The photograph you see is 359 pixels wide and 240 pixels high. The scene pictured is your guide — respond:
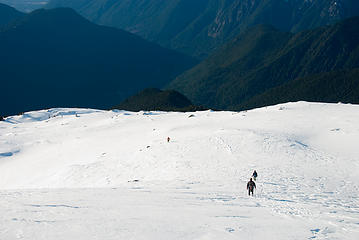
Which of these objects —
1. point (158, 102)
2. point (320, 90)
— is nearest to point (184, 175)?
point (158, 102)

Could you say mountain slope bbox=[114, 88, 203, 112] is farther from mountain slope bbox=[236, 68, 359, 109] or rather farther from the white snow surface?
the white snow surface

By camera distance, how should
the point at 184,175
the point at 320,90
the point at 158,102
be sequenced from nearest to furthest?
1. the point at 184,175
2. the point at 158,102
3. the point at 320,90

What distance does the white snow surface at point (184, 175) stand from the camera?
45.8 ft

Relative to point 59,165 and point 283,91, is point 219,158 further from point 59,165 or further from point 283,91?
point 283,91

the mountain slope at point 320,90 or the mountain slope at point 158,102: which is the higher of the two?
the mountain slope at point 320,90

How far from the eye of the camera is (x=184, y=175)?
28312 millimetres

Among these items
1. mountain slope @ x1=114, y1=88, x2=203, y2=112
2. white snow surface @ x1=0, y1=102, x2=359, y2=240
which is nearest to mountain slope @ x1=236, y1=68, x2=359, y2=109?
mountain slope @ x1=114, y1=88, x2=203, y2=112

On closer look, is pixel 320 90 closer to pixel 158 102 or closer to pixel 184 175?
pixel 158 102

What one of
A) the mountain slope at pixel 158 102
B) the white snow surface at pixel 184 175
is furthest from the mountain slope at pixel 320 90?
the white snow surface at pixel 184 175

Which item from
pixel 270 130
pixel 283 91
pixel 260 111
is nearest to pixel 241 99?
pixel 283 91

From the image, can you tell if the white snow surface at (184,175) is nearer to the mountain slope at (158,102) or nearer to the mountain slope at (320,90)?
the mountain slope at (158,102)

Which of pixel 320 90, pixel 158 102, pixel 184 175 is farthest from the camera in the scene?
pixel 320 90

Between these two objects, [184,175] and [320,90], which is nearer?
[184,175]

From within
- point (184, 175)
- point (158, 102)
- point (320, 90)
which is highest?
point (320, 90)
